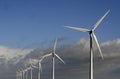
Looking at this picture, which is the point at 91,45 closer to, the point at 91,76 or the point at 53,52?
the point at 91,76

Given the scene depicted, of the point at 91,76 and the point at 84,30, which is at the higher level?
the point at 84,30

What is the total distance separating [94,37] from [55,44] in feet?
128

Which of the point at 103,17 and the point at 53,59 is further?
the point at 53,59

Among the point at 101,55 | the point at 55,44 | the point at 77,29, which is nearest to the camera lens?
the point at 101,55

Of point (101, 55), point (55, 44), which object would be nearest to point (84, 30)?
point (101, 55)

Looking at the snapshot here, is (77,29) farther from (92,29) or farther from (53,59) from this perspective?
(53,59)

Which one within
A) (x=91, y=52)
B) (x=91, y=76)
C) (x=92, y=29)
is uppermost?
(x=92, y=29)

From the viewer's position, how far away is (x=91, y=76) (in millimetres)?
86500

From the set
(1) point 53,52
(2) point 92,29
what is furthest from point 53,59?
(2) point 92,29

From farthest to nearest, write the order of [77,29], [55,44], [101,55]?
1. [55,44]
2. [77,29]
3. [101,55]

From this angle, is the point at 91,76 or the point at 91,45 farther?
the point at 91,45

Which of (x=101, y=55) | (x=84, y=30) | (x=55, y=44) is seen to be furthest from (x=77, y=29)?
(x=55, y=44)

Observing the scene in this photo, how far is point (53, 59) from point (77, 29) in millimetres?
44696

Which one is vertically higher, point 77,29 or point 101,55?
point 77,29
